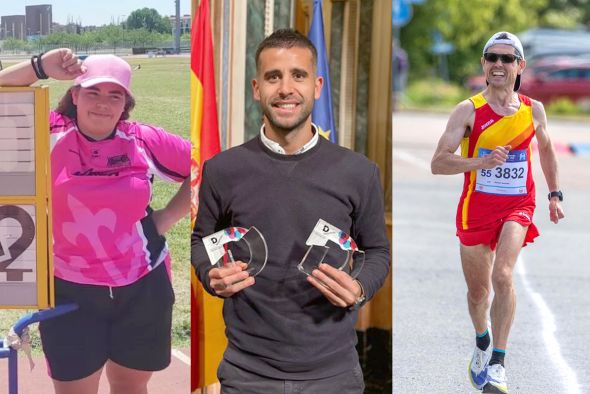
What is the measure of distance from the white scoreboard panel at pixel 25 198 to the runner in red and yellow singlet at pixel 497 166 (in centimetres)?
151

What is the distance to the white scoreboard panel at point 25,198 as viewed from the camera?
12.3 feet

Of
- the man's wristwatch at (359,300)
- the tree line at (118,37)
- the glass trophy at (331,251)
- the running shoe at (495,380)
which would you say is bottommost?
the running shoe at (495,380)

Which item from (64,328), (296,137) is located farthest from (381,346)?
(296,137)

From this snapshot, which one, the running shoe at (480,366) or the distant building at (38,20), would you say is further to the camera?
the running shoe at (480,366)

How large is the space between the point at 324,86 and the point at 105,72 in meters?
1.27

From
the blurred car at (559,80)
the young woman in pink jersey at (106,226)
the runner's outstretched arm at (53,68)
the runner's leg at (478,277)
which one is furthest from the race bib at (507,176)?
the blurred car at (559,80)

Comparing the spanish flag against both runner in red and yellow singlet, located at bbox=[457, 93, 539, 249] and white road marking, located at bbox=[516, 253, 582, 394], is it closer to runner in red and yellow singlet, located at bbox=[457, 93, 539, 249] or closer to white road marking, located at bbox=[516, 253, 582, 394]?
runner in red and yellow singlet, located at bbox=[457, 93, 539, 249]

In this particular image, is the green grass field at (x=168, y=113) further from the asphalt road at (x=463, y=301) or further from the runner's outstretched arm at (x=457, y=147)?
the asphalt road at (x=463, y=301)

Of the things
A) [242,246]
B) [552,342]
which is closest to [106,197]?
[242,246]

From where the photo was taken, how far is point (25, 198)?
377 centimetres

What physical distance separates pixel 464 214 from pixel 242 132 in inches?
47.0

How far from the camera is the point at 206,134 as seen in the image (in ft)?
14.5

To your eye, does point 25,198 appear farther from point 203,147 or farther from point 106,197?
point 203,147

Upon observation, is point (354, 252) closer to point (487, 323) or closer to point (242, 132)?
point (487, 323)
